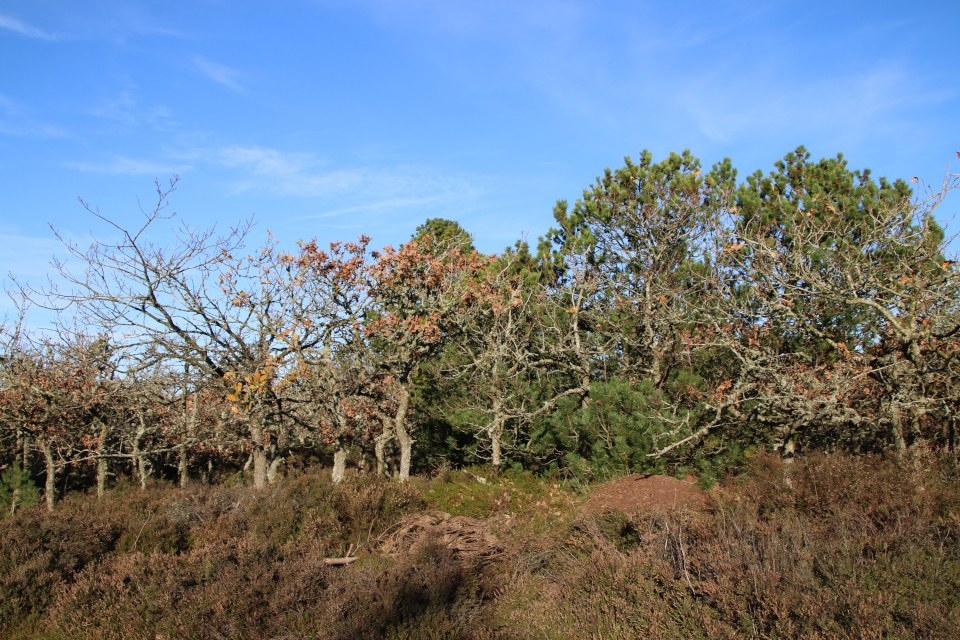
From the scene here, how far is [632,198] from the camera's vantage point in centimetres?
1343

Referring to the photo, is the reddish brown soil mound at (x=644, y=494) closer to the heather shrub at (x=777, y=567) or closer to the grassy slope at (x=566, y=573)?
the grassy slope at (x=566, y=573)

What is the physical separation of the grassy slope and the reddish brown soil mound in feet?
1.90

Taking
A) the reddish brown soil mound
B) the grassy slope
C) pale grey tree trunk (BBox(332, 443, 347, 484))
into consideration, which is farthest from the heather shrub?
pale grey tree trunk (BBox(332, 443, 347, 484))

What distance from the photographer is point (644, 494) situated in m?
8.73

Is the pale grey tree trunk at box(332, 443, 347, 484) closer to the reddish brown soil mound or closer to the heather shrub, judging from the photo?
the reddish brown soil mound

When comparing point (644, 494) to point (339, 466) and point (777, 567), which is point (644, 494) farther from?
point (339, 466)

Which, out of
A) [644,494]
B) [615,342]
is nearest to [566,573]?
[644,494]

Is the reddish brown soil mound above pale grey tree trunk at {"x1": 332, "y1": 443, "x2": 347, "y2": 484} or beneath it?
beneath

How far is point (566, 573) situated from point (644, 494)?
2.81m

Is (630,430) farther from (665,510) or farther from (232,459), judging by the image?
(232,459)

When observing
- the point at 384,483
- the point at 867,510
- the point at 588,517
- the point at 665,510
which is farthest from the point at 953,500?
the point at 384,483

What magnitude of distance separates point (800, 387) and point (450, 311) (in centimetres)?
661

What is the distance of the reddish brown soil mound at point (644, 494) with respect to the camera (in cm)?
811

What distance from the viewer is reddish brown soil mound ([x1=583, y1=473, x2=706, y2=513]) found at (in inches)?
319
